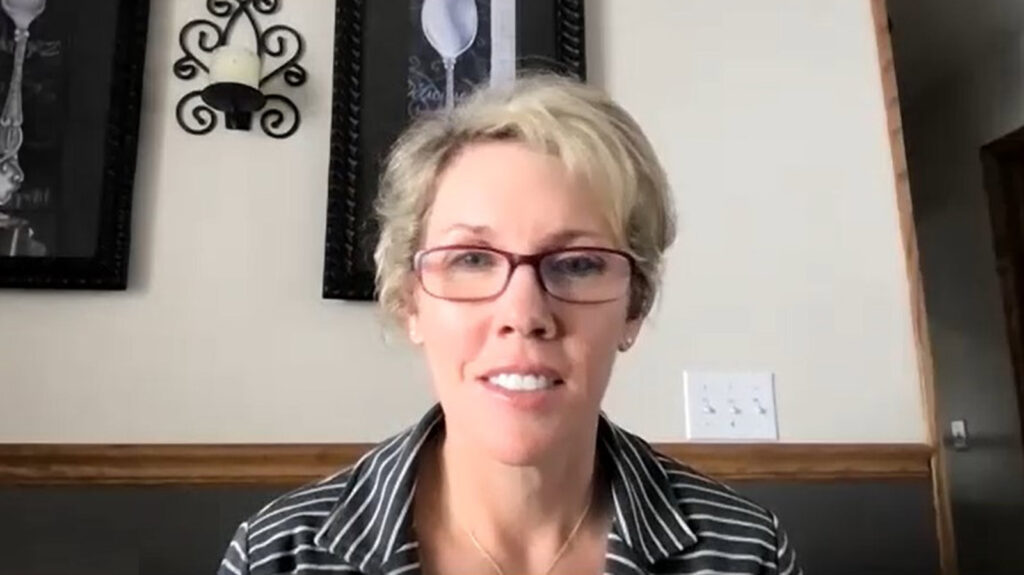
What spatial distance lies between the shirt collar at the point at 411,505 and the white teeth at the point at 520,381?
0.52ft

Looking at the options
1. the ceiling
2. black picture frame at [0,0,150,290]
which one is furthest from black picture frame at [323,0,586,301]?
the ceiling

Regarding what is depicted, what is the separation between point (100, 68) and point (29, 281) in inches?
12.4

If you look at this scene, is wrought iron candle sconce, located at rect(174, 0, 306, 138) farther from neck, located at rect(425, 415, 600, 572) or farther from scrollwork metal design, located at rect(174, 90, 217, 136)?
neck, located at rect(425, 415, 600, 572)

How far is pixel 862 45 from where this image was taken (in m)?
1.64

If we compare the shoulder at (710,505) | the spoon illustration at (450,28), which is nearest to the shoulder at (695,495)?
the shoulder at (710,505)

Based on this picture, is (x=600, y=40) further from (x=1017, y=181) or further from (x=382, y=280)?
(x=1017, y=181)

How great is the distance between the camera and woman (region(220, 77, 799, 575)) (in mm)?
923

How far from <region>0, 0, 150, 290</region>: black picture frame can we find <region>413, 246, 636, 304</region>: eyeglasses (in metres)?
0.65

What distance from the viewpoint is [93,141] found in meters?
1.45

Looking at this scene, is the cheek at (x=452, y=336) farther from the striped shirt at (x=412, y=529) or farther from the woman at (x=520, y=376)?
the striped shirt at (x=412, y=529)

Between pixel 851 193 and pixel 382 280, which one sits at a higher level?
pixel 851 193

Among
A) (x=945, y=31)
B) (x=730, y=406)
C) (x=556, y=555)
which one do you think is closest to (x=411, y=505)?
(x=556, y=555)

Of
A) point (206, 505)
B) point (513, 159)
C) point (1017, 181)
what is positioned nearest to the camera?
point (513, 159)

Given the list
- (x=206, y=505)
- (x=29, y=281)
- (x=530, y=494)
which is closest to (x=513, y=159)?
(x=530, y=494)
